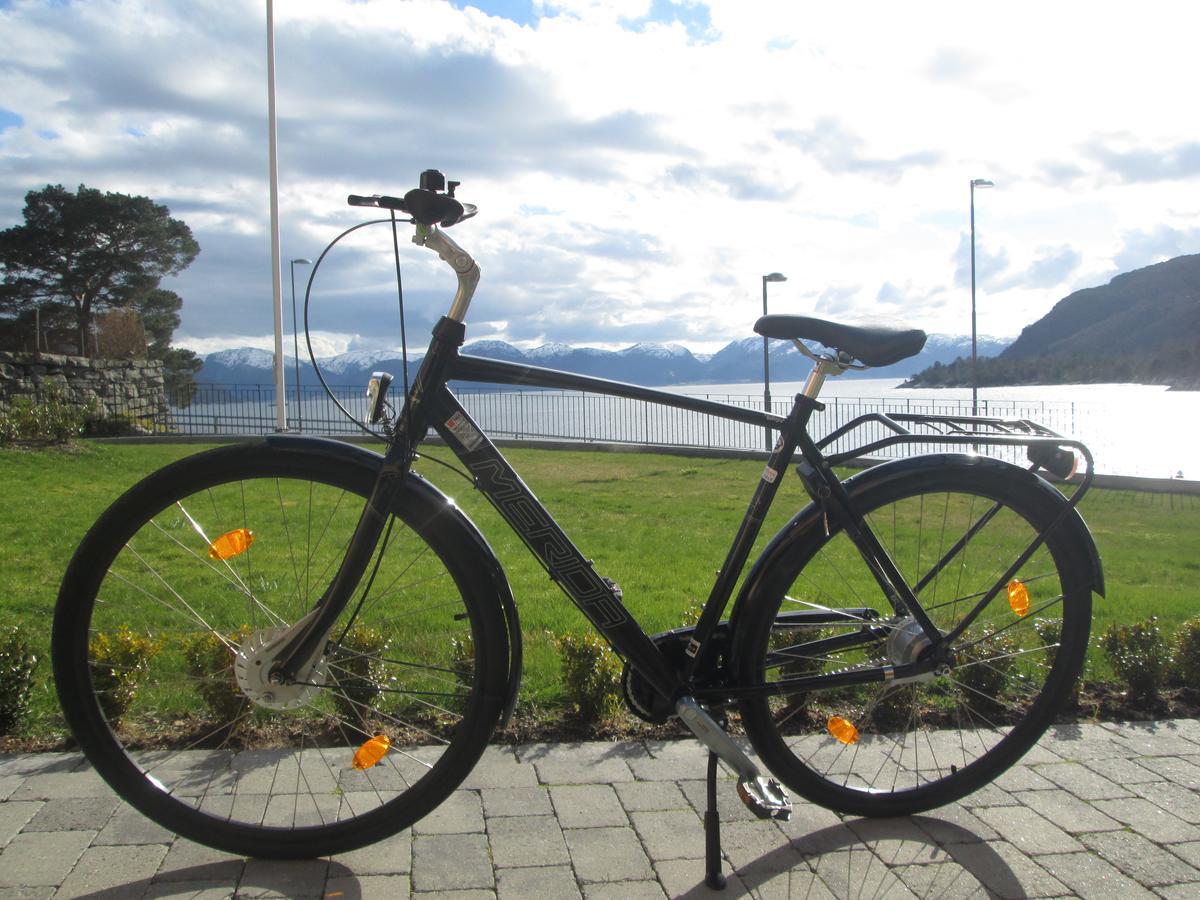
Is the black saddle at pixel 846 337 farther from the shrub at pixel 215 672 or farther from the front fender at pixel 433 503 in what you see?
the shrub at pixel 215 672

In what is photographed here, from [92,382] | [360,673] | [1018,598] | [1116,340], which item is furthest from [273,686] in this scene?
[1116,340]

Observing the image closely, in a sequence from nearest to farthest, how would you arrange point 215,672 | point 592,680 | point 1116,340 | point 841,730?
point 841,730 → point 215,672 → point 592,680 → point 1116,340

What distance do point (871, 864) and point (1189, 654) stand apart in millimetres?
2184

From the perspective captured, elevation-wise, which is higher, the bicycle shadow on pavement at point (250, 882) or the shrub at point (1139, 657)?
the shrub at point (1139, 657)

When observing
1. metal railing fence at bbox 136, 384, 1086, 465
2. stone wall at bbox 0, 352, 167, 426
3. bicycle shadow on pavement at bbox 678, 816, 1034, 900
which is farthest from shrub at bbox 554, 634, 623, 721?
stone wall at bbox 0, 352, 167, 426

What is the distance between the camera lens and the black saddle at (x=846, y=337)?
2520 mm

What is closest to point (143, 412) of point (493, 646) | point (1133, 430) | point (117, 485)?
point (117, 485)

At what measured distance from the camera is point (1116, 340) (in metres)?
53.1

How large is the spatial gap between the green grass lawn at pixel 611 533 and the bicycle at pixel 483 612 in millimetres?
336

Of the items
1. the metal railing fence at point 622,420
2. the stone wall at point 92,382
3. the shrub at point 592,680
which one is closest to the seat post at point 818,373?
the shrub at point 592,680

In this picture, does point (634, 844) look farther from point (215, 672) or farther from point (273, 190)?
point (273, 190)

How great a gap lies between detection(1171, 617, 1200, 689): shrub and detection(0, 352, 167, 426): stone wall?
19.9 metres

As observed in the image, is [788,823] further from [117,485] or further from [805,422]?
[117,485]

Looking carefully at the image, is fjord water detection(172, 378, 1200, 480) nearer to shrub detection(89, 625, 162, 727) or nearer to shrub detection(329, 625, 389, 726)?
shrub detection(329, 625, 389, 726)
